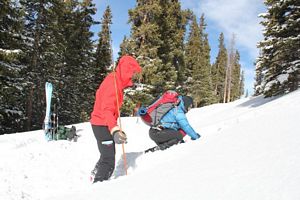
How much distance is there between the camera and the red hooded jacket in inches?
220

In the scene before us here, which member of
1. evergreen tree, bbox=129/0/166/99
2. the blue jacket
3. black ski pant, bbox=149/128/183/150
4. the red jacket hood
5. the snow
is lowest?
the snow

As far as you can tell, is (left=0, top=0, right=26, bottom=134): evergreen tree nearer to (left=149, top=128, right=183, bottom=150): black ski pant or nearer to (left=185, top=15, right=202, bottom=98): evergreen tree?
(left=149, top=128, right=183, bottom=150): black ski pant

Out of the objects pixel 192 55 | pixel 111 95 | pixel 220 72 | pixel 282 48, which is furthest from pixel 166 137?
pixel 220 72

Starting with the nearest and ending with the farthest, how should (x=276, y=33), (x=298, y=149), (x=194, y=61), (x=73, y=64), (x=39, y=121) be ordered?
(x=298, y=149) → (x=276, y=33) → (x=39, y=121) → (x=73, y=64) → (x=194, y=61)

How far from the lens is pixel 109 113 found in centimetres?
556

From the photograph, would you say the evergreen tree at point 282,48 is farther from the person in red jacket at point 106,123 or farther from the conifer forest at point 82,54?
the person in red jacket at point 106,123

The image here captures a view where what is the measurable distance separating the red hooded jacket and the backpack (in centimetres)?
111

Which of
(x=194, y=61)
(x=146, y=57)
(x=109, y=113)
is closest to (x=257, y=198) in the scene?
(x=109, y=113)

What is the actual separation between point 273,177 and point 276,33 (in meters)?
13.5

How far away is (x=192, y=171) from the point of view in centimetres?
391

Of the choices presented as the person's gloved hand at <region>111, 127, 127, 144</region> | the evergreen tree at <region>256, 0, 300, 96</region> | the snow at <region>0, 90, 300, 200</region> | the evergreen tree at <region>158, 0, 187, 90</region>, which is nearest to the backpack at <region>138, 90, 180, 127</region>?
the snow at <region>0, 90, 300, 200</region>

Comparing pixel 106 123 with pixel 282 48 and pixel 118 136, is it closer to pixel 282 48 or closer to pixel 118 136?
pixel 118 136

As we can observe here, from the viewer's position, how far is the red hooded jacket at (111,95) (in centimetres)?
560

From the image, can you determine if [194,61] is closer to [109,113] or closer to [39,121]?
[39,121]
